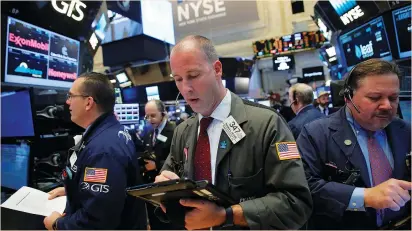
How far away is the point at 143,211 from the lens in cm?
207

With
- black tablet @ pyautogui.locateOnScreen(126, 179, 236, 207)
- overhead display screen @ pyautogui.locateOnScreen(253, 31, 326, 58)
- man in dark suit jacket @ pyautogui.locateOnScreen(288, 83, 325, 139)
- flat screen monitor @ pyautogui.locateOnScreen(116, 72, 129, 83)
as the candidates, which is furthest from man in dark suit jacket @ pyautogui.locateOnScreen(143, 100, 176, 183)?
overhead display screen @ pyautogui.locateOnScreen(253, 31, 326, 58)

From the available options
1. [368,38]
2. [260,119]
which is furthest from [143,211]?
[368,38]

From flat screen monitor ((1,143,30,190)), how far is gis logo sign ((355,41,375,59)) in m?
3.85

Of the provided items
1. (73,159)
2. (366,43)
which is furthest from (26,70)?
(366,43)

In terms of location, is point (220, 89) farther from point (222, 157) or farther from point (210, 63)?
point (222, 157)

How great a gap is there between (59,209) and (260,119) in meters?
1.42

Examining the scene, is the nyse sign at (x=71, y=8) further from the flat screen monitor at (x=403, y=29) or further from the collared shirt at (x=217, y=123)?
the flat screen monitor at (x=403, y=29)

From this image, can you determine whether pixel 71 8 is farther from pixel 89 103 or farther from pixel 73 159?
pixel 73 159

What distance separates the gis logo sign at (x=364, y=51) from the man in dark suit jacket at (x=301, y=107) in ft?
3.32

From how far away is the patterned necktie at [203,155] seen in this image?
4.44ft

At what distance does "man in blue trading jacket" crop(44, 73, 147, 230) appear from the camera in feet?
5.52

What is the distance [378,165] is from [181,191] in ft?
3.36

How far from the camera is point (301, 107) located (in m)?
3.59

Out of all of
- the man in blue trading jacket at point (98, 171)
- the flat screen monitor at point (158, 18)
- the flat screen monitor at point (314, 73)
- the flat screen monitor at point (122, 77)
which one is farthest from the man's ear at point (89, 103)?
the flat screen monitor at point (314, 73)
